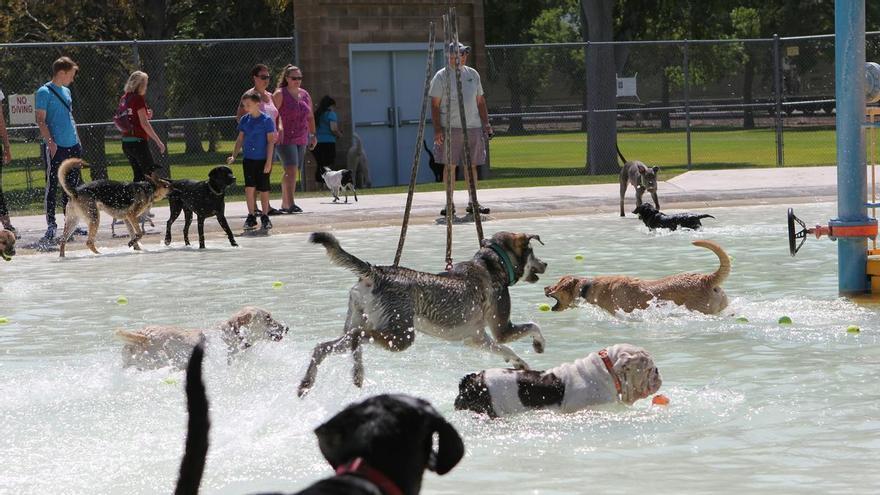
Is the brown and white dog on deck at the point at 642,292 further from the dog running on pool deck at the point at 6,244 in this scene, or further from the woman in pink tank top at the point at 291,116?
the woman in pink tank top at the point at 291,116

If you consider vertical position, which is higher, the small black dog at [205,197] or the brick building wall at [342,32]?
the brick building wall at [342,32]

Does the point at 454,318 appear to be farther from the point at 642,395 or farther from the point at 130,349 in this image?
the point at 130,349

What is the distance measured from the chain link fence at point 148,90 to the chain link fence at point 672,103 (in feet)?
16.2

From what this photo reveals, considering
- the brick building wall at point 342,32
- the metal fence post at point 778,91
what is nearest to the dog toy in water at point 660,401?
the brick building wall at point 342,32

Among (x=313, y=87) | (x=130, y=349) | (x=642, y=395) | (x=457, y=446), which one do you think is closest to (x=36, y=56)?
(x=313, y=87)

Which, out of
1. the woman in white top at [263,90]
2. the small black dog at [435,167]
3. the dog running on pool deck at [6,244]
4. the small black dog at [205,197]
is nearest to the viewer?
the dog running on pool deck at [6,244]

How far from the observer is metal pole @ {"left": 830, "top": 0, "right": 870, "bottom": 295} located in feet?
32.1

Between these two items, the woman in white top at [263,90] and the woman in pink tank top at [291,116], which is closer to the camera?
the woman in white top at [263,90]

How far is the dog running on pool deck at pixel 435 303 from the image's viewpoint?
721 centimetres

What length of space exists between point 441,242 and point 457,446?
438 inches

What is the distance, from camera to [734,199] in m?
18.0

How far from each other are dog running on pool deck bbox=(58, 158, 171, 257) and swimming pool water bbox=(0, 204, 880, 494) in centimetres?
148

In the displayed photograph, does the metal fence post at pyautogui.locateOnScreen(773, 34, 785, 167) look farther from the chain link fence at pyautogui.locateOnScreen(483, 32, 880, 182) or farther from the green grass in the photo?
the green grass

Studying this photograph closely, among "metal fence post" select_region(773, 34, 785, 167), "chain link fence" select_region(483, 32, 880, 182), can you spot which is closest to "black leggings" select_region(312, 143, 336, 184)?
"chain link fence" select_region(483, 32, 880, 182)
